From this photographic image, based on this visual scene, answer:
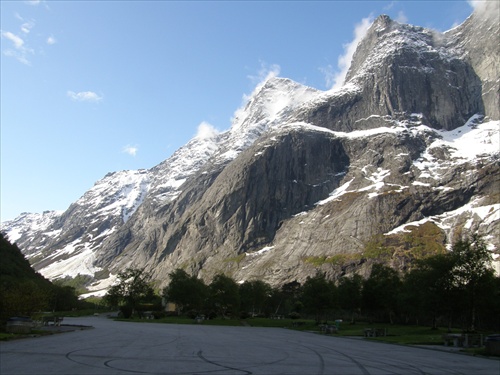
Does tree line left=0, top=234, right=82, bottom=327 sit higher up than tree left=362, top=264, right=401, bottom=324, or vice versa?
tree left=362, top=264, right=401, bottom=324

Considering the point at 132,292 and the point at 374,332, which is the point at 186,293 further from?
the point at 374,332

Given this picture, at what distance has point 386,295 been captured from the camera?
324 ft

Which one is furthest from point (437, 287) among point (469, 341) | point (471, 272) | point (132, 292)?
point (132, 292)

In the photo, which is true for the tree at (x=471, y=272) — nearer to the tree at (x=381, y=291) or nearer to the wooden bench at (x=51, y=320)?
the tree at (x=381, y=291)

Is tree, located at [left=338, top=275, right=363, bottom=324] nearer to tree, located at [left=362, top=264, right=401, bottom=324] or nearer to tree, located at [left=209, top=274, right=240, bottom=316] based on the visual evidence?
tree, located at [left=362, top=264, right=401, bottom=324]

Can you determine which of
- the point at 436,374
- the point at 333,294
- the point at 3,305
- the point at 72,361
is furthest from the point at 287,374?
the point at 333,294

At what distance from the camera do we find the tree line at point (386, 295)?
7038cm

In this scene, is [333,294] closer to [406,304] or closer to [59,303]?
[406,304]

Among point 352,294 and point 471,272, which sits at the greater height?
point 471,272

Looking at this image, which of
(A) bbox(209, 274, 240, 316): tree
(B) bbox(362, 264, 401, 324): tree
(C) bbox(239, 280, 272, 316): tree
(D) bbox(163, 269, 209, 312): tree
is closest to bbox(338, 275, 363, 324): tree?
(B) bbox(362, 264, 401, 324): tree

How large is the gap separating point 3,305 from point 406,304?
71942 mm

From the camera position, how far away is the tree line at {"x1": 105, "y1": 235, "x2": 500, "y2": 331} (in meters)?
70.4

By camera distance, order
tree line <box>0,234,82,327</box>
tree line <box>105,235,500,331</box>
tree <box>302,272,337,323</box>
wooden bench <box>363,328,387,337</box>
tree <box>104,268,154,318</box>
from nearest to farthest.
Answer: tree line <box>0,234,82,327</box>, wooden bench <box>363,328,387,337</box>, tree line <box>105,235,500,331</box>, tree <box>302,272,337,323</box>, tree <box>104,268,154,318</box>

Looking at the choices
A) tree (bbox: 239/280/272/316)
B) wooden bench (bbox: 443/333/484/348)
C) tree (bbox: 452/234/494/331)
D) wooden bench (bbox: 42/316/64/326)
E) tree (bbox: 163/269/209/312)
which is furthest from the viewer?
tree (bbox: 239/280/272/316)
